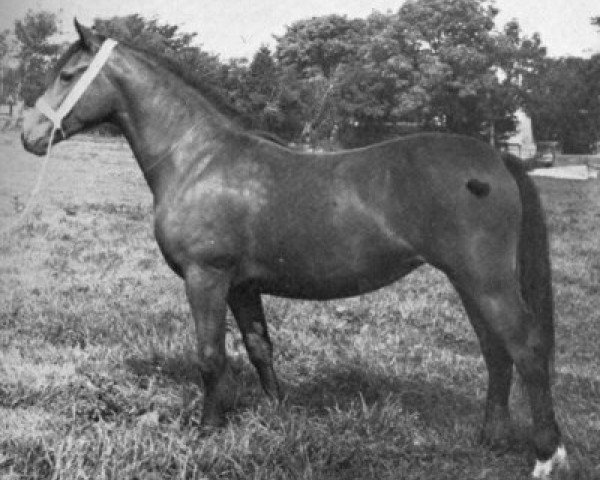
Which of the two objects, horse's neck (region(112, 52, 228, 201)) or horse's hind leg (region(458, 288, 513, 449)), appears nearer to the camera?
horse's hind leg (region(458, 288, 513, 449))

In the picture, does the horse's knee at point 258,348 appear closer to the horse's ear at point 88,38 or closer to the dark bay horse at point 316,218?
the dark bay horse at point 316,218

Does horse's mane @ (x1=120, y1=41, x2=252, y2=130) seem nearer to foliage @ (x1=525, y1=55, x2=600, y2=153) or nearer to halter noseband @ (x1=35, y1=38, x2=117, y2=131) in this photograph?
halter noseband @ (x1=35, y1=38, x2=117, y2=131)

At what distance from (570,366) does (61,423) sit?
4.06 m

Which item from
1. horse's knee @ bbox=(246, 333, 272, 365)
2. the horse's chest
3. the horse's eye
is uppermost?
the horse's eye

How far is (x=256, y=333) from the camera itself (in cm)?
443

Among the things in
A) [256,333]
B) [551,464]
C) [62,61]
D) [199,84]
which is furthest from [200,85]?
[551,464]

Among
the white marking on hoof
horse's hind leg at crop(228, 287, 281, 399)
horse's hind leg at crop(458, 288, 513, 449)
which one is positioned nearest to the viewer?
the white marking on hoof

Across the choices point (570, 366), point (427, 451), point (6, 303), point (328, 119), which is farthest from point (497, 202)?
point (328, 119)

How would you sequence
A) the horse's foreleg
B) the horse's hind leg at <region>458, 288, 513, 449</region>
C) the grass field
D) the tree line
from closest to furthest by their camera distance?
the grass field < the horse's foreleg < the horse's hind leg at <region>458, 288, 513, 449</region> < the tree line

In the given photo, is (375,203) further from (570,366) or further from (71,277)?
(71,277)

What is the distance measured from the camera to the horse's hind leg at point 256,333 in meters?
4.37

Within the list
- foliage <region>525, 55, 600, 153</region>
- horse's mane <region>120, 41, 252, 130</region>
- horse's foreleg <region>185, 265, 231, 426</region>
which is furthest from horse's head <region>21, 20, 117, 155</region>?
foliage <region>525, 55, 600, 153</region>

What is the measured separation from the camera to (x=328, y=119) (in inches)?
1039

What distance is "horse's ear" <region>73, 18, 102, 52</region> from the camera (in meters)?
3.98
